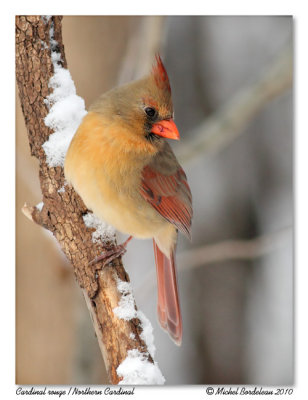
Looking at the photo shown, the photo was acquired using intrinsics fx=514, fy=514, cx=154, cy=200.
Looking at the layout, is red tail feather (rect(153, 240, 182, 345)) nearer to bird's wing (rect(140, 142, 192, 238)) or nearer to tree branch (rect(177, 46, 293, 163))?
bird's wing (rect(140, 142, 192, 238))

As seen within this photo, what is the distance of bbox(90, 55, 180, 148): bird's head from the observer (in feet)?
6.27

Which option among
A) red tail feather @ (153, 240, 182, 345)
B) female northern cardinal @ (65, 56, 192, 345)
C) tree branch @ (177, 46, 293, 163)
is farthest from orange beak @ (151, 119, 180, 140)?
tree branch @ (177, 46, 293, 163)

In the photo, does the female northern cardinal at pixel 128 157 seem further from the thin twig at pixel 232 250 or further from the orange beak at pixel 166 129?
the thin twig at pixel 232 250

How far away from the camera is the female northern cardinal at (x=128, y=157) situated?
6.28ft

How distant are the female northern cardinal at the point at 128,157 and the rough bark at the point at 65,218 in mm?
67

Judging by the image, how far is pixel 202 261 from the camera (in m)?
2.59

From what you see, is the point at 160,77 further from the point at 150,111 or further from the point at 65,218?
the point at 65,218

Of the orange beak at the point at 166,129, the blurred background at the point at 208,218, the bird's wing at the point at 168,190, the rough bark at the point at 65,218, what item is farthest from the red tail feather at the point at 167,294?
the orange beak at the point at 166,129

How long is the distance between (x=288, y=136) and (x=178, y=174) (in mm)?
532

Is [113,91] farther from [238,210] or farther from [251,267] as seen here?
[251,267]

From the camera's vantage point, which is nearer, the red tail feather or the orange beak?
the orange beak

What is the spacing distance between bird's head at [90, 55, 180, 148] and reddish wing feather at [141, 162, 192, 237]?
160 mm

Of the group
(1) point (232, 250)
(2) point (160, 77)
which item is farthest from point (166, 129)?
(1) point (232, 250)

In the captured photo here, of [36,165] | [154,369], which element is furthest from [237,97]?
[154,369]
